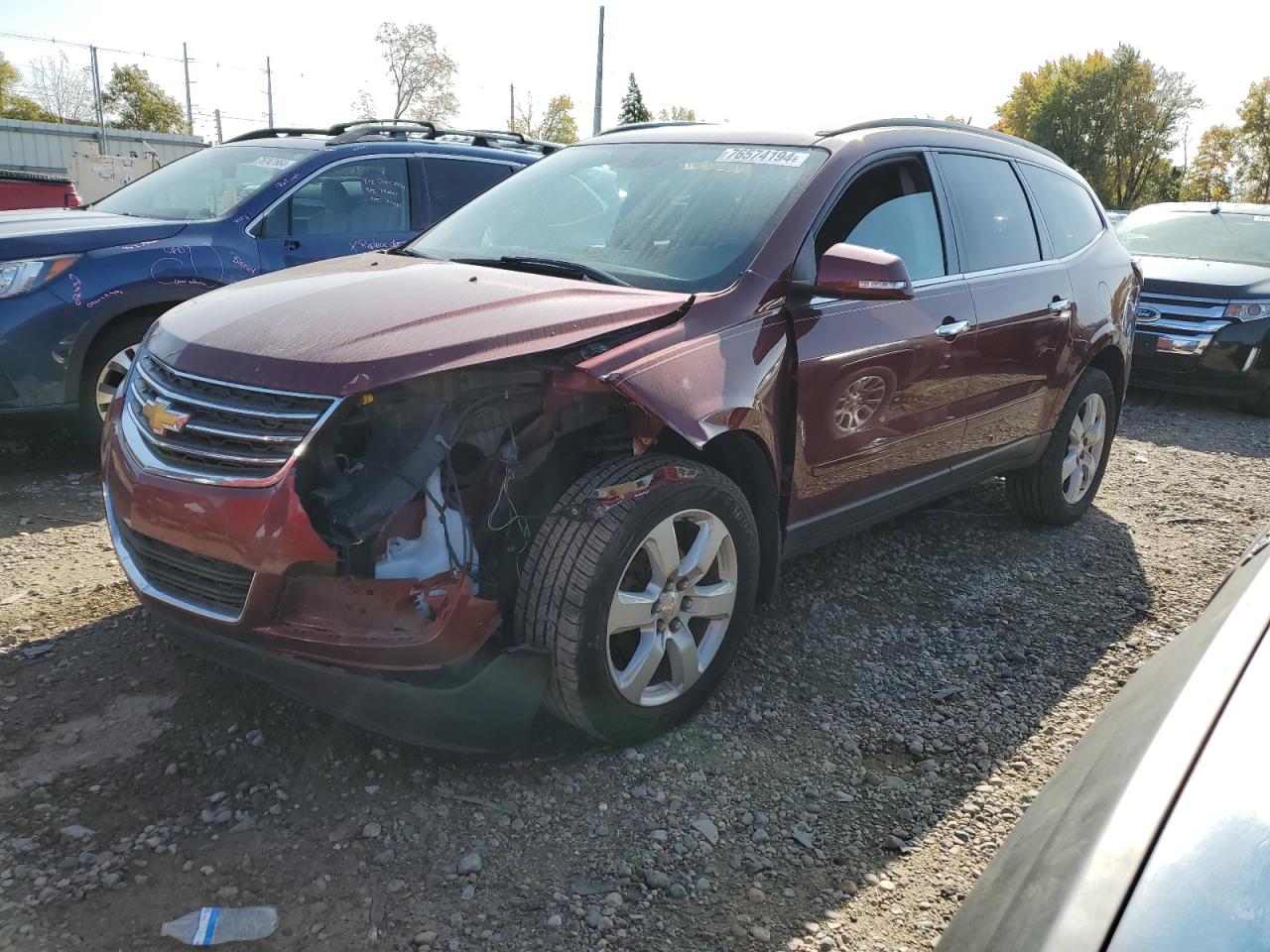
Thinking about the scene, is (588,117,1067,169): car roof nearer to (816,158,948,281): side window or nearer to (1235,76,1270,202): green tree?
(816,158,948,281): side window

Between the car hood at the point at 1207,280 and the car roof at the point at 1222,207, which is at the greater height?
the car roof at the point at 1222,207

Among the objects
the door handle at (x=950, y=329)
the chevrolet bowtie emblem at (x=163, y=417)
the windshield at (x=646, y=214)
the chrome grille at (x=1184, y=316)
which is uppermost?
the windshield at (x=646, y=214)

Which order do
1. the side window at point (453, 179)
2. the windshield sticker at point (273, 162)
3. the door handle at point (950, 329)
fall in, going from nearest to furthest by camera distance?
the door handle at point (950, 329), the windshield sticker at point (273, 162), the side window at point (453, 179)

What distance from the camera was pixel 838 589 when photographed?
4.14m

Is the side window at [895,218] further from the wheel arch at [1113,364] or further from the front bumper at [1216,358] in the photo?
the front bumper at [1216,358]

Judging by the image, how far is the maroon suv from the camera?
7.96ft

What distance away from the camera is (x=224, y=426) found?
2480mm

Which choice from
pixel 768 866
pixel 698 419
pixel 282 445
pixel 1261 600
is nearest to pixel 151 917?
pixel 282 445

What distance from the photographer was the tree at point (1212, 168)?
53719 millimetres

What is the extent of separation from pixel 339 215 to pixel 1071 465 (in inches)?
171

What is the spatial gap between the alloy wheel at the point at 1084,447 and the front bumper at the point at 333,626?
3.48 metres

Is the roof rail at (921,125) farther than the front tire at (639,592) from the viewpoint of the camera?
Yes

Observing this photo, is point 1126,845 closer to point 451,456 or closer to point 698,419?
point 698,419

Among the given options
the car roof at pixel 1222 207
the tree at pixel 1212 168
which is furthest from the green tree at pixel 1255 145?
the car roof at pixel 1222 207
